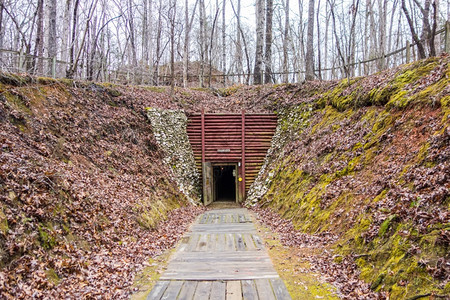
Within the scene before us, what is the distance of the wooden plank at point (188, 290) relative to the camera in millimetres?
4709

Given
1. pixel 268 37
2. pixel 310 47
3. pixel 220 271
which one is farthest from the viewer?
pixel 268 37

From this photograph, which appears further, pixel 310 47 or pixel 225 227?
pixel 310 47

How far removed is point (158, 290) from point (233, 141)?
36.4 feet

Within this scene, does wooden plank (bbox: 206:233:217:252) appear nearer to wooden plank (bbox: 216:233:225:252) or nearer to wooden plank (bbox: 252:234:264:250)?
wooden plank (bbox: 216:233:225:252)

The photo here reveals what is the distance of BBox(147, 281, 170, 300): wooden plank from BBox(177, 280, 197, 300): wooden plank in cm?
32

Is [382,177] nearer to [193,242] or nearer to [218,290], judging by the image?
[218,290]

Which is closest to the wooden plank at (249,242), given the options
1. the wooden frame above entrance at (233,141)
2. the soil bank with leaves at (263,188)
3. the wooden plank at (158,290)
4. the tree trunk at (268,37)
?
the soil bank with leaves at (263,188)

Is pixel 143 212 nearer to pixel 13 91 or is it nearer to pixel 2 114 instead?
pixel 2 114

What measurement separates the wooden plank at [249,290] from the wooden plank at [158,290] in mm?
1340

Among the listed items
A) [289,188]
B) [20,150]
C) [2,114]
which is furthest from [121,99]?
[289,188]

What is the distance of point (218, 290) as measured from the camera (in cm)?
491

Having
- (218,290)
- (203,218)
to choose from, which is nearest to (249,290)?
(218,290)

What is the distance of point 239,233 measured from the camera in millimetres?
8773

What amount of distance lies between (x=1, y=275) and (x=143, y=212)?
488 centimetres
